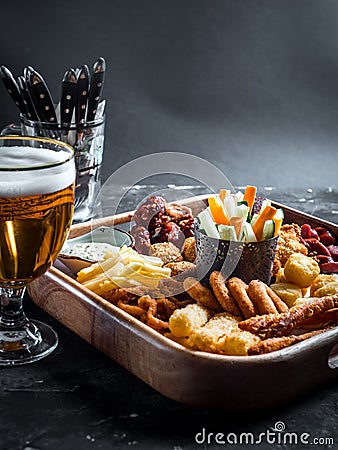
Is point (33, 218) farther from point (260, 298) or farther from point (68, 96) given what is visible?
point (68, 96)

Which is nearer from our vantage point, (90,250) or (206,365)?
(206,365)

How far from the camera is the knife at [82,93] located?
179 centimetres

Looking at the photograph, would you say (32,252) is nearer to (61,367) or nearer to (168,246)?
(61,367)

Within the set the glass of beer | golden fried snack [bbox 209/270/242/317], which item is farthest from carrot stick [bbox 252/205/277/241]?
the glass of beer

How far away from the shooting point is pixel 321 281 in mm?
1470

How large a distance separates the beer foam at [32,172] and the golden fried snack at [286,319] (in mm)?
349

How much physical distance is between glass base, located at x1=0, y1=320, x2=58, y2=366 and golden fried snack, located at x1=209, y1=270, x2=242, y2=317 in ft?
0.90

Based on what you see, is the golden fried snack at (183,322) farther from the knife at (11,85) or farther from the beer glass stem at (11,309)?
the knife at (11,85)

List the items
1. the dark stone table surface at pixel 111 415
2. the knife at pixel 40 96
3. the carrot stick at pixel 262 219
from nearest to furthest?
the dark stone table surface at pixel 111 415, the carrot stick at pixel 262 219, the knife at pixel 40 96

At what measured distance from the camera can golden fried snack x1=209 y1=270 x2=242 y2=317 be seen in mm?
1364

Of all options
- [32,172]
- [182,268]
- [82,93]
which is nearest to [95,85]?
[82,93]

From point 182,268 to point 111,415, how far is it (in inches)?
13.7

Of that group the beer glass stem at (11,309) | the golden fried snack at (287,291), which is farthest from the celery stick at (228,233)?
the beer glass stem at (11,309)

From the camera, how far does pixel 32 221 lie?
1.25 m
